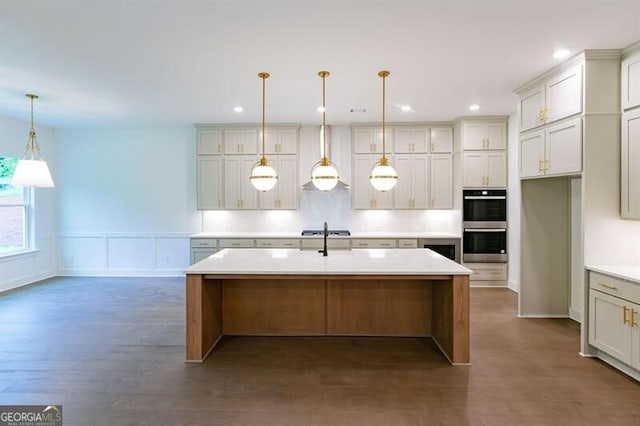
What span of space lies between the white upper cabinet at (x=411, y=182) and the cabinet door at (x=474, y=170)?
662mm

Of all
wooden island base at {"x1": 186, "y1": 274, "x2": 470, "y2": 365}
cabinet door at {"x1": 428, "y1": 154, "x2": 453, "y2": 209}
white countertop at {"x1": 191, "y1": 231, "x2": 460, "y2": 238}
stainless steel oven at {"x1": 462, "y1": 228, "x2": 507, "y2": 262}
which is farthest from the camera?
cabinet door at {"x1": 428, "y1": 154, "x2": 453, "y2": 209}

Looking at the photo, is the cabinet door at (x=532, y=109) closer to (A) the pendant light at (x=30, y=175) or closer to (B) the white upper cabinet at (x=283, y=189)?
(B) the white upper cabinet at (x=283, y=189)

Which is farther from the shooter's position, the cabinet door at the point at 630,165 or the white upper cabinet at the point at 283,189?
the white upper cabinet at the point at 283,189

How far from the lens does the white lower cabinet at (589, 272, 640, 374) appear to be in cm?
272

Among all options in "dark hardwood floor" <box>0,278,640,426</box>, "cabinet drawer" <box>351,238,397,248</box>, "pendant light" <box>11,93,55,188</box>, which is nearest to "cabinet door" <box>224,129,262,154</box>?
"cabinet drawer" <box>351,238,397,248</box>

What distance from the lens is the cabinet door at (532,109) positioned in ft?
12.7

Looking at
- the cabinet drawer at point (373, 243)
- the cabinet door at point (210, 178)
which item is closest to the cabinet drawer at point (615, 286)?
the cabinet drawer at point (373, 243)

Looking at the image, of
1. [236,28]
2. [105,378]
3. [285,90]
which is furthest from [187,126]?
[105,378]

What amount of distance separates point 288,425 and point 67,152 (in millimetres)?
6821

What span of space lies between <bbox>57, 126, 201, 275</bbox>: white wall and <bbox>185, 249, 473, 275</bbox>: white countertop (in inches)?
122

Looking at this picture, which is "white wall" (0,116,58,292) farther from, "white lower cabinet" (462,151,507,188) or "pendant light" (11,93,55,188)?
"white lower cabinet" (462,151,507,188)

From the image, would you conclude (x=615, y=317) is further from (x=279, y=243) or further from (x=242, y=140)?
(x=242, y=140)

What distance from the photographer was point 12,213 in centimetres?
591

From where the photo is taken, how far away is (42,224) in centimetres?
636
